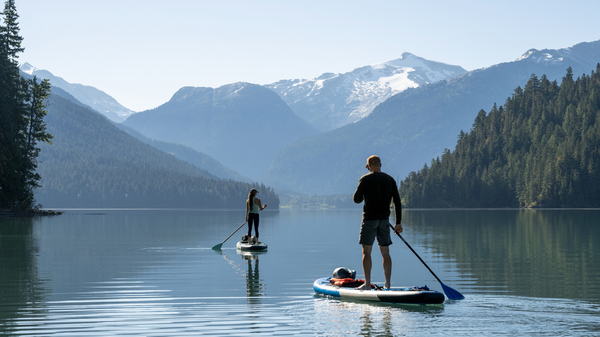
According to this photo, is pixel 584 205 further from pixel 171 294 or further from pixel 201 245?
pixel 171 294

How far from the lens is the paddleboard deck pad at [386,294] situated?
19.7 metres

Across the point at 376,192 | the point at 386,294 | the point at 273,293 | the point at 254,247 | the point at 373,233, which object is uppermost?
the point at 376,192

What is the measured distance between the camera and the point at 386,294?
20234 millimetres

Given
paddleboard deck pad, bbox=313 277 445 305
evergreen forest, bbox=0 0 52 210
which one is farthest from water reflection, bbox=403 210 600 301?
evergreen forest, bbox=0 0 52 210

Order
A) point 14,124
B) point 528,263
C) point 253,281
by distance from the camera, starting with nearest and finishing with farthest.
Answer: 1. point 253,281
2. point 528,263
3. point 14,124

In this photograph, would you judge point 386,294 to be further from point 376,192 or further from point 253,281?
point 253,281

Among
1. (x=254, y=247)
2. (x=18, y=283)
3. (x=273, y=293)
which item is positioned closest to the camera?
(x=273, y=293)

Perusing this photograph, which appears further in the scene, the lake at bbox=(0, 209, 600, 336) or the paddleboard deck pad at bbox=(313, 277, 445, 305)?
the paddleboard deck pad at bbox=(313, 277, 445, 305)

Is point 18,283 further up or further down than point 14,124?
further down

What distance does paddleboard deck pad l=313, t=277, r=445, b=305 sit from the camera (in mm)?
19703

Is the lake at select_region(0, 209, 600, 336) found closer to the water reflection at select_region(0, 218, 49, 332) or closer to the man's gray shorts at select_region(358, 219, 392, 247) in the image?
the water reflection at select_region(0, 218, 49, 332)

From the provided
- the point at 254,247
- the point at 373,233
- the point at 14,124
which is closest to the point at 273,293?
the point at 373,233

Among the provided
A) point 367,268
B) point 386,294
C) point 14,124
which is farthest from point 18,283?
point 14,124

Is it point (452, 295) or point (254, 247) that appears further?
point (254, 247)
